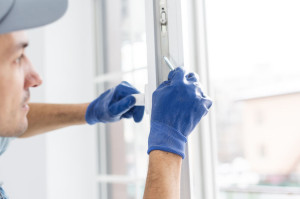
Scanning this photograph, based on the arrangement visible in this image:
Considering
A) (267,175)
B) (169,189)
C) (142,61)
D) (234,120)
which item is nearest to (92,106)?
(169,189)

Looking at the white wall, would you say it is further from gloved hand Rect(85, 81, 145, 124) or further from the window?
gloved hand Rect(85, 81, 145, 124)

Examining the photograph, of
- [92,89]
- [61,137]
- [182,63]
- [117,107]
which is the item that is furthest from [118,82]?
[182,63]

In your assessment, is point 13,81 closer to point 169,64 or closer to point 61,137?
point 169,64

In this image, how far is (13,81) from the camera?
92 cm

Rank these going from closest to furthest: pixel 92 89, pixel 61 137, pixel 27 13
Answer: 1. pixel 27 13
2. pixel 61 137
3. pixel 92 89

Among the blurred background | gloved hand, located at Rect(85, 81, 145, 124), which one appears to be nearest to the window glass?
the blurred background

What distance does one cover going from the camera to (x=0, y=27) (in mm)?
847

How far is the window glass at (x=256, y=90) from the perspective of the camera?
94.1 inches

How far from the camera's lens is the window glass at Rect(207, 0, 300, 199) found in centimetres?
239

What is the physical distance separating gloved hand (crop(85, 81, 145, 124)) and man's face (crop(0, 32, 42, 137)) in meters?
0.22

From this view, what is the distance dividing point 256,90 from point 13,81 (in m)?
3.96

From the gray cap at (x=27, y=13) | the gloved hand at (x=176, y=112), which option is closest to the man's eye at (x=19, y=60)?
the gray cap at (x=27, y=13)

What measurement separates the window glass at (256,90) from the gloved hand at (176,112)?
48 centimetres

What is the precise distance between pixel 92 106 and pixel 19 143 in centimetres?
80
